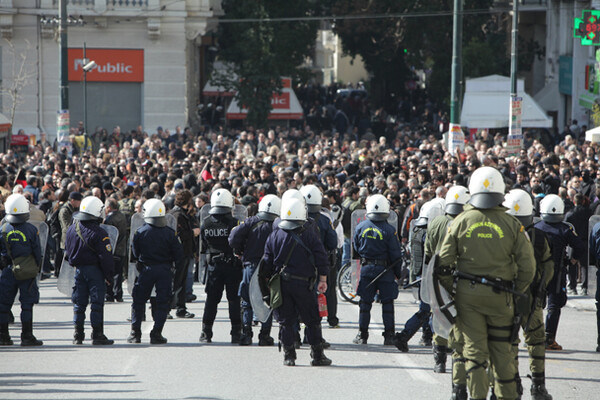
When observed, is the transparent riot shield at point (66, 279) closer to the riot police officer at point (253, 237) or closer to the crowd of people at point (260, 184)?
the crowd of people at point (260, 184)

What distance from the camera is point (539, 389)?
9.20m

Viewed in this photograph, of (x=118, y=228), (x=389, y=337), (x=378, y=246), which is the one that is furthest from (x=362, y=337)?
(x=118, y=228)

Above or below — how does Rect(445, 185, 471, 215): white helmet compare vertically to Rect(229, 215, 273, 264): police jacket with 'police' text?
above

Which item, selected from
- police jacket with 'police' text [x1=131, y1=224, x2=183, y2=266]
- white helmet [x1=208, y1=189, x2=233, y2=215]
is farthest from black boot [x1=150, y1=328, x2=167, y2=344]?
white helmet [x1=208, y1=189, x2=233, y2=215]

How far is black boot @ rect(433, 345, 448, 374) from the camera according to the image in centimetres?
1014

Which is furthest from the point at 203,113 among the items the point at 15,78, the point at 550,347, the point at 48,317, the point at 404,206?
the point at 550,347

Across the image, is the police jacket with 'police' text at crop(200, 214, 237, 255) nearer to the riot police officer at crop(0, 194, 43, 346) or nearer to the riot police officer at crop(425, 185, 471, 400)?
the riot police officer at crop(0, 194, 43, 346)

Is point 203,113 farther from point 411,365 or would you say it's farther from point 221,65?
point 411,365

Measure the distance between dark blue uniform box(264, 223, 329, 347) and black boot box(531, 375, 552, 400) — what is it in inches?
87.9

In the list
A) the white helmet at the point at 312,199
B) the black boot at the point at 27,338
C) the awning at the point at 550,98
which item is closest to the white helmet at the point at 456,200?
the white helmet at the point at 312,199

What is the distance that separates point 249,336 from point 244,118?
30.9 metres

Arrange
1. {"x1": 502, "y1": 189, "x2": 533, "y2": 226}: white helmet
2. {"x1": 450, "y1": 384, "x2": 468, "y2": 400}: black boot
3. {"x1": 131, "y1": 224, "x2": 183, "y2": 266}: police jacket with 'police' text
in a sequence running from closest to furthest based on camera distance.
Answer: {"x1": 450, "y1": 384, "x2": 468, "y2": 400}: black boot → {"x1": 502, "y1": 189, "x2": 533, "y2": 226}: white helmet → {"x1": 131, "y1": 224, "x2": 183, "y2": 266}: police jacket with 'police' text

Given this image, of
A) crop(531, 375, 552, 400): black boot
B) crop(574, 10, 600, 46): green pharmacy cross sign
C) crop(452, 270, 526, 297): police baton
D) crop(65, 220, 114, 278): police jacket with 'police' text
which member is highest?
crop(574, 10, 600, 46): green pharmacy cross sign

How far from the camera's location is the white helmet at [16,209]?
11.7m
